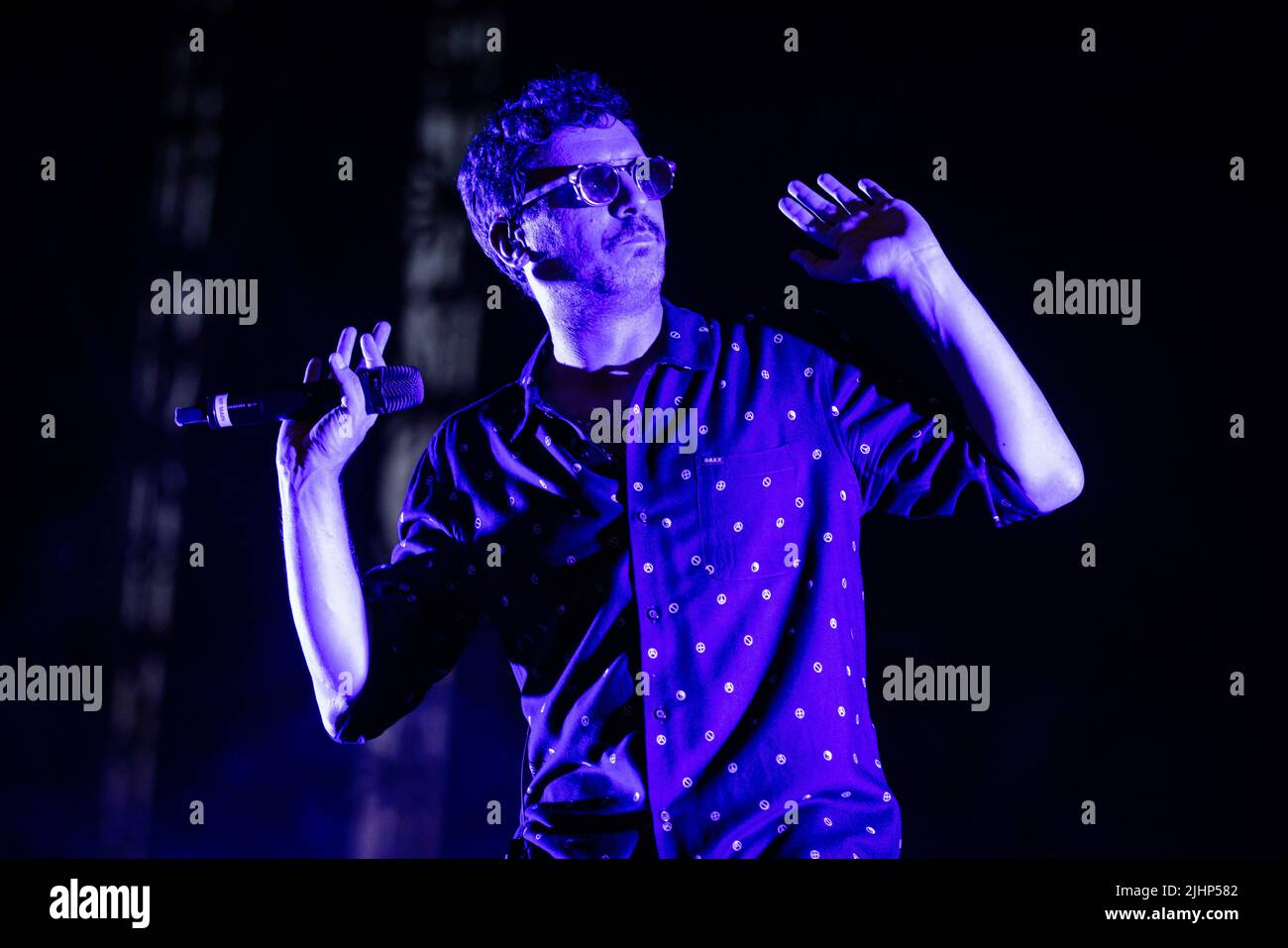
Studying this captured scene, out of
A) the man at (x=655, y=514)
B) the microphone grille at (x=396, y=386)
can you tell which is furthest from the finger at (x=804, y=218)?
the microphone grille at (x=396, y=386)

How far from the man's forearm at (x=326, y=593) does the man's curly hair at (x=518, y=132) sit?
1.80 ft

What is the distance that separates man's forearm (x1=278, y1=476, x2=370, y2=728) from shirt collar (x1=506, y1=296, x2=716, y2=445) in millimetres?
325

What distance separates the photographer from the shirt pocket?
2.10m

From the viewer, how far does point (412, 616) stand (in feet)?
7.39

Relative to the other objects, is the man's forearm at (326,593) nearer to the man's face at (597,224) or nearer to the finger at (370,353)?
the finger at (370,353)

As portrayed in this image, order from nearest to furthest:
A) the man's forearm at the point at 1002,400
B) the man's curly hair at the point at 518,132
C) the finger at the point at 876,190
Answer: the man's forearm at the point at 1002,400 → the finger at the point at 876,190 → the man's curly hair at the point at 518,132

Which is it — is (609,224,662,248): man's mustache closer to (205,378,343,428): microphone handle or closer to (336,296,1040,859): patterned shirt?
(336,296,1040,859): patterned shirt

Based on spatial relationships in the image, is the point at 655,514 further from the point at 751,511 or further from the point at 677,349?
the point at 677,349

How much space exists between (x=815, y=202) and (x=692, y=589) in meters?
0.68

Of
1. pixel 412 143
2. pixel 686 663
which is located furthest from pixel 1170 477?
pixel 412 143

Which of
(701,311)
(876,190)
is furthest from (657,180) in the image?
(876,190)

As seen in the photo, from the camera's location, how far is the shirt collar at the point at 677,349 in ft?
7.35
